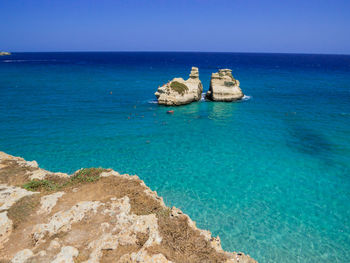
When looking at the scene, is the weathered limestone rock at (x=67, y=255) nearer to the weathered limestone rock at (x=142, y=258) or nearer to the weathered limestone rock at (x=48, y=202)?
the weathered limestone rock at (x=142, y=258)

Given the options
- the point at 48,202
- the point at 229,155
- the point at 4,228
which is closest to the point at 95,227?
the point at 48,202

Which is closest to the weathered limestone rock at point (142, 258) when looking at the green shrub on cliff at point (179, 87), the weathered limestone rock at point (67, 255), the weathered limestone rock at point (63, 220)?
the weathered limestone rock at point (67, 255)

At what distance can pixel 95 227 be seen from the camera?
30.7ft

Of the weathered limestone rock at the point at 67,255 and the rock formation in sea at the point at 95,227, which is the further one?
the rock formation in sea at the point at 95,227

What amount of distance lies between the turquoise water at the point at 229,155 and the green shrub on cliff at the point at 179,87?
387 cm

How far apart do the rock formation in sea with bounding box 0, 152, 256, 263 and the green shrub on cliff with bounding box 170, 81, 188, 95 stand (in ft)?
117

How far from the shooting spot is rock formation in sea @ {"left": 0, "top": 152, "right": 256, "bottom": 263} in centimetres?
792

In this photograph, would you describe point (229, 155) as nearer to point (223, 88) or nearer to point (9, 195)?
point (9, 195)

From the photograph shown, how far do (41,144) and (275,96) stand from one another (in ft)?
165

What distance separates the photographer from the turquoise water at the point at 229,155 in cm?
1491

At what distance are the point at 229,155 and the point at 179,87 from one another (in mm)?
26117

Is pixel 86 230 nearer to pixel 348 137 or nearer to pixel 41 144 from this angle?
pixel 41 144

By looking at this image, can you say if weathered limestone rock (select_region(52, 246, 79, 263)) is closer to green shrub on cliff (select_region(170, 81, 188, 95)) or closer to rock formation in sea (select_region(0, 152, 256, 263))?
rock formation in sea (select_region(0, 152, 256, 263))

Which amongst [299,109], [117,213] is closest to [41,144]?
[117,213]
